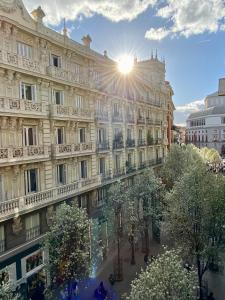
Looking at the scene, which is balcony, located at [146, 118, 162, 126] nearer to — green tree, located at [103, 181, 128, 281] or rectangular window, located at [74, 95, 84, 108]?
rectangular window, located at [74, 95, 84, 108]

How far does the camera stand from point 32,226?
64.1 ft

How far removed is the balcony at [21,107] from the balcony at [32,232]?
7791 mm

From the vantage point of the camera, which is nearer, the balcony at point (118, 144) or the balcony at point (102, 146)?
the balcony at point (102, 146)

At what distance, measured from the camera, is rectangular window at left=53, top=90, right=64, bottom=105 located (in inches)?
866

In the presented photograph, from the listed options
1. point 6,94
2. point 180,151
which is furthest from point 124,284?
point 180,151

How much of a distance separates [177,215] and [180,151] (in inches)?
653

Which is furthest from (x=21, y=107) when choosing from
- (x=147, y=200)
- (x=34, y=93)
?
(x=147, y=200)

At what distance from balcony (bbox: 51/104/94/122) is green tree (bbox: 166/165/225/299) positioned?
1015cm

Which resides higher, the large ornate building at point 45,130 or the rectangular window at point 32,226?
the large ornate building at point 45,130

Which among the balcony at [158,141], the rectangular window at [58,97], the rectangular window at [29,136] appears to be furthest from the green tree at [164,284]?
the balcony at [158,141]

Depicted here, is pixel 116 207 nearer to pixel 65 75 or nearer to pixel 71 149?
pixel 71 149

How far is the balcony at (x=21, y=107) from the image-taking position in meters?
17.0

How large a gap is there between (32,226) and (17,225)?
1.72 metres

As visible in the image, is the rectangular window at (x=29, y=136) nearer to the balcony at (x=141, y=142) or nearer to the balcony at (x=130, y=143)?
the balcony at (x=130, y=143)
